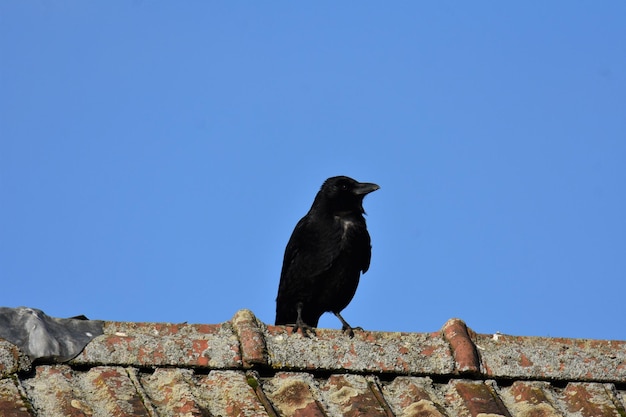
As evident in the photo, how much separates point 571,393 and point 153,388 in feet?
5.98

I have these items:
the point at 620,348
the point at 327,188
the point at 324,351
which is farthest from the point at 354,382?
the point at 327,188

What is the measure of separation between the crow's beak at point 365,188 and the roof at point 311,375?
10.6ft

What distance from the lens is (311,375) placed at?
14.5 ft

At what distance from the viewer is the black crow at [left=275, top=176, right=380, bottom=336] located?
7.54m

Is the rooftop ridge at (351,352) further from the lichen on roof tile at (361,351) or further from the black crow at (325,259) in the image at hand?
the black crow at (325,259)

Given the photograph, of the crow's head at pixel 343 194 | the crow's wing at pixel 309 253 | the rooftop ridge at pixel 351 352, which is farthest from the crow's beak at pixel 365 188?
the rooftop ridge at pixel 351 352

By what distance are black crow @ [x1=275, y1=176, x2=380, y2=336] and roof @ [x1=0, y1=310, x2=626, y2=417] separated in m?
2.79

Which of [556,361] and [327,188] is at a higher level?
[327,188]

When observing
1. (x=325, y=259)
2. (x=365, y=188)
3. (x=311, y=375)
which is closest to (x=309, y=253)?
(x=325, y=259)

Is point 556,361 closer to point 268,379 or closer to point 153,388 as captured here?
point 268,379

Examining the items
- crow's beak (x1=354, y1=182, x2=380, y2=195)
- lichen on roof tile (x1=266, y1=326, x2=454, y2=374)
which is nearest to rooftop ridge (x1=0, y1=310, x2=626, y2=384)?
lichen on roof tile (x1=266, y1=326, x2=454, y2=374)

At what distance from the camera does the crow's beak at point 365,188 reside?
7984 mm

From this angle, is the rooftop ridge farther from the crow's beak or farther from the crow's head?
the crow's beak

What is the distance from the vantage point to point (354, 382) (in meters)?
4.40
